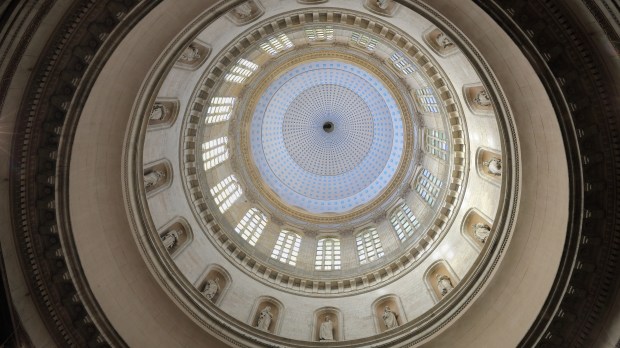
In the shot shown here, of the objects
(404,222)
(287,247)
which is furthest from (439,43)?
(287,247)

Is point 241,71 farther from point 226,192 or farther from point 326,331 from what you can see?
point 326,331

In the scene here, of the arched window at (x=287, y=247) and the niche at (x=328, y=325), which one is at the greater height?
the arched window at (x=287, y=247)

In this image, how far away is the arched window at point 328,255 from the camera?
27.6 meters

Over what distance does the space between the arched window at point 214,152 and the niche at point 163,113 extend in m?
5.54

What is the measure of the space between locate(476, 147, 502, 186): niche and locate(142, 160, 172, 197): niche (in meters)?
17.7

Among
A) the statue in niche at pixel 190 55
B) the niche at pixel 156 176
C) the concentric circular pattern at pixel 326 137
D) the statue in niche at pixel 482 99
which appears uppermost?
the concentric circular pattern at pixel 326 137

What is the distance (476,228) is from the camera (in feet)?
64.8

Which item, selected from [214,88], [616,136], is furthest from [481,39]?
[214,88]

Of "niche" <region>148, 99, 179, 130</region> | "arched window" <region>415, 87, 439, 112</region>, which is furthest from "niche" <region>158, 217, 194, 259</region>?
"arched window" <region>415, 87, 439, 112</region>

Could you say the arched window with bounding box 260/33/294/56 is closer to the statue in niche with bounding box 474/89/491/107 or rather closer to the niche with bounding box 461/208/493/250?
the statue in niche with bounding box 474/89/491/107

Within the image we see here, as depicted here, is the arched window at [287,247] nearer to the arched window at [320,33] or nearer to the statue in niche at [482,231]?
the statue in niche at [482,231]

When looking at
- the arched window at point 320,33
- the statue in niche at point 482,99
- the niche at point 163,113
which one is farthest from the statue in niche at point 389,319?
the arched window at point 320,33

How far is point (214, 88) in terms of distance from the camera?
24141mm

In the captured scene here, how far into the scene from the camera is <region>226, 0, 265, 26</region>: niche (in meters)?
18.5
